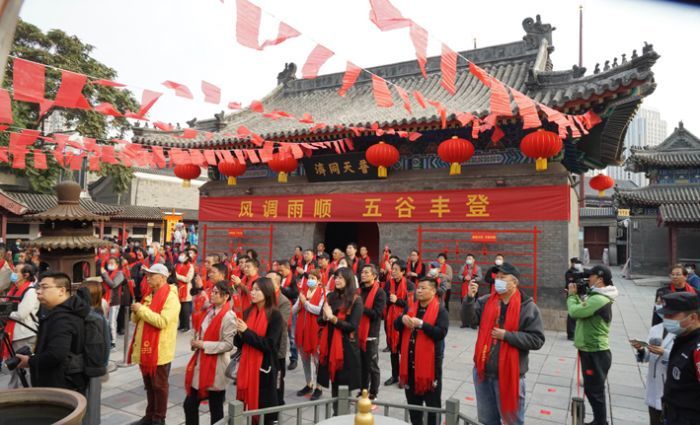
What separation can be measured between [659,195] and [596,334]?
22.8 meters

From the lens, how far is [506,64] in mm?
12844

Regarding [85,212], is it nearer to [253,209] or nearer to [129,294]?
[129,294]

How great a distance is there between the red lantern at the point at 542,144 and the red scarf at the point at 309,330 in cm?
565

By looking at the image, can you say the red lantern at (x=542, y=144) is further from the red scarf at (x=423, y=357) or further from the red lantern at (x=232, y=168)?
the red lantern at (x=232, y=168)

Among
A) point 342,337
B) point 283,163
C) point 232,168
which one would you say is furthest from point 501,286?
point 232,168

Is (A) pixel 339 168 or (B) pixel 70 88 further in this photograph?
(A) pixel 339 168

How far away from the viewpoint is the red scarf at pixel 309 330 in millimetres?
5469

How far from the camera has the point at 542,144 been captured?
839 cm

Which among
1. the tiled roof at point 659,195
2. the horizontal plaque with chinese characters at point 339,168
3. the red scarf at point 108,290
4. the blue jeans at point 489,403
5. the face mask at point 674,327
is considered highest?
the tiled roof at point 659,195

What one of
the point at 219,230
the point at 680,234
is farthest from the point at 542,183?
the point at 680,234

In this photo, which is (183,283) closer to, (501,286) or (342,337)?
(342,337)

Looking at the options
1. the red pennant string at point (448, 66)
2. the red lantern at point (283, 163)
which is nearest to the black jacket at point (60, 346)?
the red pennant string at point (448, 66)

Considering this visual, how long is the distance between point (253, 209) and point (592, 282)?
10.6 metres

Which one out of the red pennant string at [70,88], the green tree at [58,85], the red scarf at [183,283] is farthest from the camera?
the green tree at [58,85]
